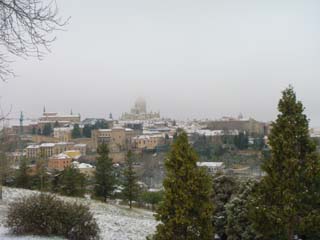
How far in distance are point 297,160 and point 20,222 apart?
6816mm

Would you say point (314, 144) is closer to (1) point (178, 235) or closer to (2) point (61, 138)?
(1) point (178, 235)

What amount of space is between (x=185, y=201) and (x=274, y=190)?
1.96m

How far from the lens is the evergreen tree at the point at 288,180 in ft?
31.4

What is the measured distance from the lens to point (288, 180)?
9586 millimetres

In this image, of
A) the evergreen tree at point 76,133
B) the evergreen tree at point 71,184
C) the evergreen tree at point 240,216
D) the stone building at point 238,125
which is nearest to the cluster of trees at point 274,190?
the evergreen tree at point 240,216

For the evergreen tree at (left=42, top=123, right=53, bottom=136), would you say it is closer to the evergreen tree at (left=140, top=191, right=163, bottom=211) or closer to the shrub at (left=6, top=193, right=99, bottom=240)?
the evergreen tree at (left=140, top=191, right=163, bottom=211)


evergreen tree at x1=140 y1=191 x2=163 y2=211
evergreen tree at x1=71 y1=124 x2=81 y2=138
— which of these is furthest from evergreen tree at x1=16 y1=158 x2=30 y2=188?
evergreen tree at x1=71 y1=124 x2=81 y2=138

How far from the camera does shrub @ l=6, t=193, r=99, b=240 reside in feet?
36.6

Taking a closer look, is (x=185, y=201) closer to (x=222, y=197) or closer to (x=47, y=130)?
(x=222, y=197)

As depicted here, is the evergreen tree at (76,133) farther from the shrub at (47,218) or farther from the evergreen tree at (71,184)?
the shrub at (47,218)

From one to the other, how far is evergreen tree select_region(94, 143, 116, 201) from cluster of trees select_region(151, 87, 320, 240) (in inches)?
916

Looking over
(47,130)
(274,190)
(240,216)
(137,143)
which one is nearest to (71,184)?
(240,216)

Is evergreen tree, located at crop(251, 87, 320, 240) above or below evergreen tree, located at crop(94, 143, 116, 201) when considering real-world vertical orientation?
above

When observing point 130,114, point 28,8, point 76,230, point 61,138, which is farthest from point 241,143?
point 130,114
